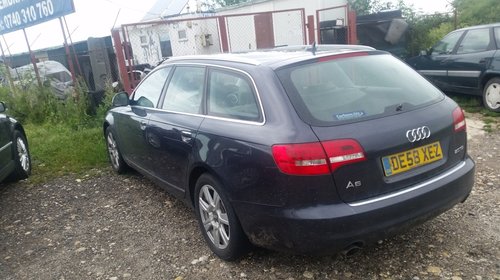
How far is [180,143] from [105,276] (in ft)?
3.93

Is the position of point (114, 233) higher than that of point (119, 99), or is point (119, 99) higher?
point (119, 99)

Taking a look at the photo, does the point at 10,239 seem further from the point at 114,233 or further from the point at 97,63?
the point at 97,63

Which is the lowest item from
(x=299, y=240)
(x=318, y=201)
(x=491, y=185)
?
(x=491, y=185)

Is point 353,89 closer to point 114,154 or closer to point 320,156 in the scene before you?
point 320,156

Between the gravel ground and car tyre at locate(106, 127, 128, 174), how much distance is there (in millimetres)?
476

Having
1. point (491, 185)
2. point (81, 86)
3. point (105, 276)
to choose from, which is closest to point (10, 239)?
point (105, 276)

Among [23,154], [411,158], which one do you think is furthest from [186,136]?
[23,154]

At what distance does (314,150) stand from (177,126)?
1.49 meters

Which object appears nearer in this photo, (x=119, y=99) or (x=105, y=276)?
(x=105, y=276)

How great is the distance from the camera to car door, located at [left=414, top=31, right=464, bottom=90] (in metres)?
8.66

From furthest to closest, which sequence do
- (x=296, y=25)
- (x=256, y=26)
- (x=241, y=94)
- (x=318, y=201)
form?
(x=296, y=25), (x=256, y=26), (x=241, y=94), (x=318, y=201)

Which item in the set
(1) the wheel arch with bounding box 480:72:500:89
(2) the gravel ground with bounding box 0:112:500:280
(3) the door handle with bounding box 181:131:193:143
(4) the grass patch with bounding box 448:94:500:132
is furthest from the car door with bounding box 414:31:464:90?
(3) the door handle with bounding box 181:131:193:143

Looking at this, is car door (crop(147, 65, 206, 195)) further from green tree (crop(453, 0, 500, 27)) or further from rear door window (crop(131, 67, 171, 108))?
green tree (crop(453, 0, 500, 27))

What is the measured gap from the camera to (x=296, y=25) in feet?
48.0
